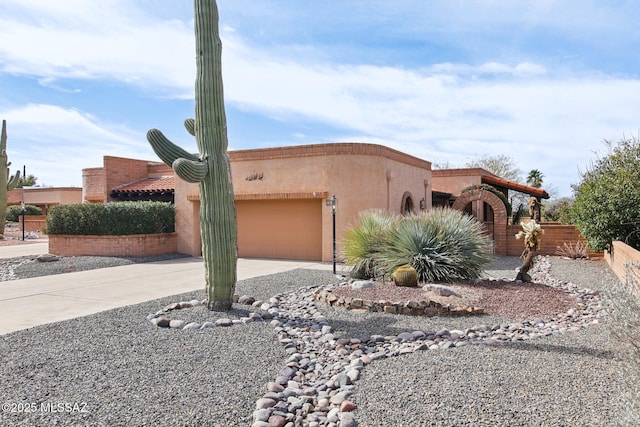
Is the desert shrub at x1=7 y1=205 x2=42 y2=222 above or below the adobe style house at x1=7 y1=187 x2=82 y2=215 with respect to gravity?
below

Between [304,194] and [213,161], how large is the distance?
8545mm

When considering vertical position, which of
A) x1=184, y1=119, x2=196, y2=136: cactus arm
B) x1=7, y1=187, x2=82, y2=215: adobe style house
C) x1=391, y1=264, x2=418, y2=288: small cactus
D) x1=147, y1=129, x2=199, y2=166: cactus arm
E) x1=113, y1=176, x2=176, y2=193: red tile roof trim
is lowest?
x1=391, y1=264, x2=418, y2=288: small cactus

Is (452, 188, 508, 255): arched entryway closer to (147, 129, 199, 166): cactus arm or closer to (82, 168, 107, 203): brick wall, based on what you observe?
(147, 129, 199, 166): cactus arm

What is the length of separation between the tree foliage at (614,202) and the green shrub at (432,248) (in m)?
4.32

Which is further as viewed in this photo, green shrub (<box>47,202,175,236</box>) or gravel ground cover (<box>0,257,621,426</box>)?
green shrub (<box>47,202,175,236</box>)

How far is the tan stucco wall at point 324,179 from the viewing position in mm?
14977

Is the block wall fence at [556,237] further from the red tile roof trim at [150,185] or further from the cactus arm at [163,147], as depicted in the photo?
the red tile roof trim at [150,185]

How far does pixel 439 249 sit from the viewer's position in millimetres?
9859

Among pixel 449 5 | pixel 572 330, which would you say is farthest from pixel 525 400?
pixel 449 5

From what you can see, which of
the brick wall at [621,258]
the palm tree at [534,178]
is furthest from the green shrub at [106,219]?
the palm tree at [534,178]

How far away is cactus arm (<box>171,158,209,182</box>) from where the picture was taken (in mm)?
6215

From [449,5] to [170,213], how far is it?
497 inches

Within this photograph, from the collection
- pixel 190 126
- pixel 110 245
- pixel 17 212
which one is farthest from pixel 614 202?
pixel 17 212

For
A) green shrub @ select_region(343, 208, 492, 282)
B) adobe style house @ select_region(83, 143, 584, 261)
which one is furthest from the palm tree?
green shrub @ select_region(343, 208, 492, 282)
